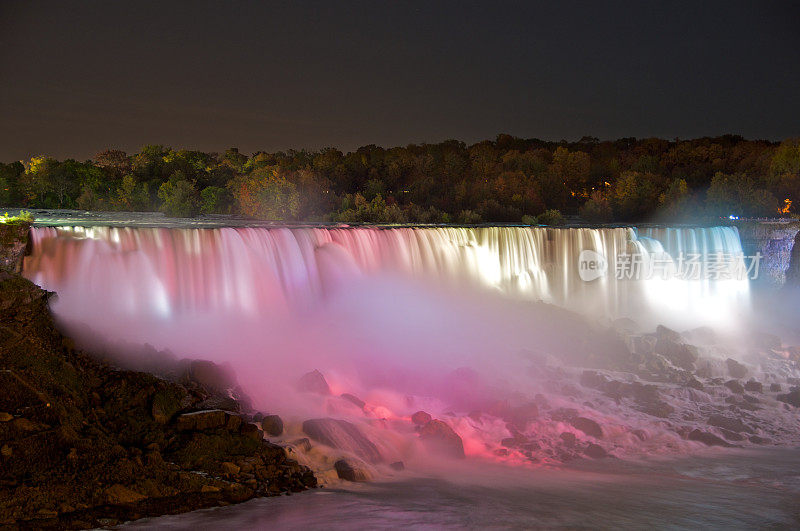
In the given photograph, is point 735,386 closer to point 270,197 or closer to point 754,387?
point 754,387

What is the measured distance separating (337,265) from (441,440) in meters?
8.68

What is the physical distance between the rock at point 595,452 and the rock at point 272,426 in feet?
16.7

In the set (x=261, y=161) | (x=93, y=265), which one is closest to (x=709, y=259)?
(x=93, y=265)

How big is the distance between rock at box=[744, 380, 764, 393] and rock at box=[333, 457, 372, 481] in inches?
412

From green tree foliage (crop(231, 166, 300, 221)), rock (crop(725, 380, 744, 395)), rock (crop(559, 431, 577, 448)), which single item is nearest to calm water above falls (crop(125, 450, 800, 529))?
rock (crop(559, 431, 577, 448))

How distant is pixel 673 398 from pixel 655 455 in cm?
386

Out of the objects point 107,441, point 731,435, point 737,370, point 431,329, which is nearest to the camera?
point 107,441

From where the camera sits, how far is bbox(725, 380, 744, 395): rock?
1566cm

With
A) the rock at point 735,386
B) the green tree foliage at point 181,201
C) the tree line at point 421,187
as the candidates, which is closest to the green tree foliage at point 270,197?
the tree line at point 421,187

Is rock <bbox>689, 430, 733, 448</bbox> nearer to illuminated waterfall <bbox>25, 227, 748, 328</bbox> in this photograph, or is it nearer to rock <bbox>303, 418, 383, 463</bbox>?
rock <bbox>303, 418, 383, 463</bbox>

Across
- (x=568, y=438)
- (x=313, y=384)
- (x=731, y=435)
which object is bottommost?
(x=731, y=435)

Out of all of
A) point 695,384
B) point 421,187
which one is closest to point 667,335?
point 695,384

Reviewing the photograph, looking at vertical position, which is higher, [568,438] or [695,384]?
[568,438]

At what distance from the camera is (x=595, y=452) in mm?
11523
